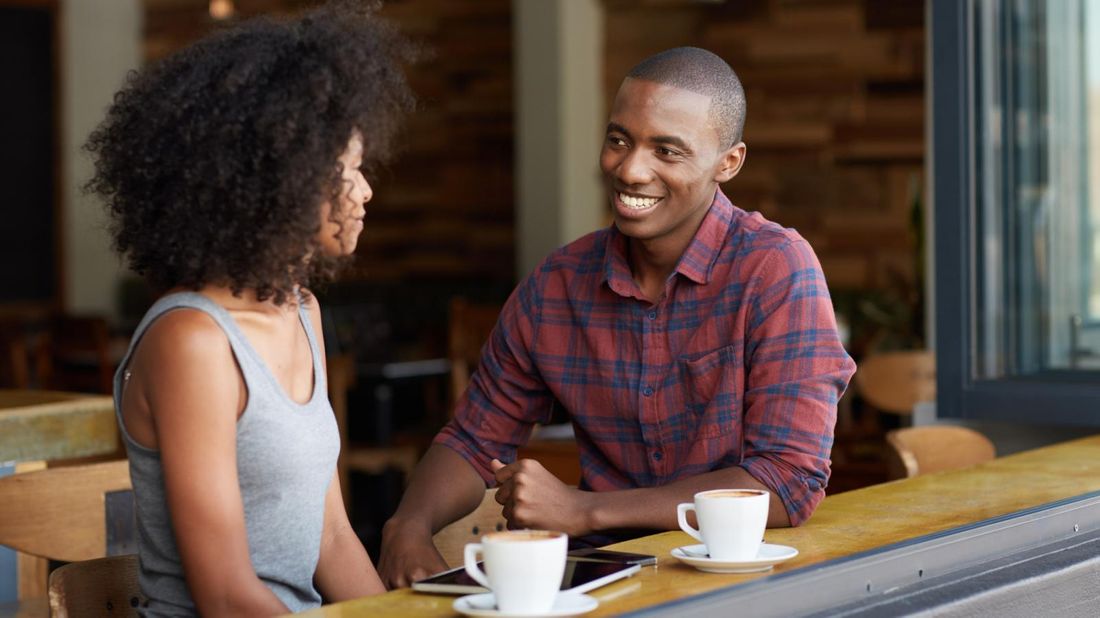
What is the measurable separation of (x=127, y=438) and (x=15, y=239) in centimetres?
812

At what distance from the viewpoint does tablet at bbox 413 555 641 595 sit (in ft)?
4.51

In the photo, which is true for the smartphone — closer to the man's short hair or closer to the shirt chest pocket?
the shirt chest pocket

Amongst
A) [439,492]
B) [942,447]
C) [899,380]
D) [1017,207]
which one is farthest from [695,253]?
[899,380]

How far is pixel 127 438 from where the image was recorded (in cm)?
150

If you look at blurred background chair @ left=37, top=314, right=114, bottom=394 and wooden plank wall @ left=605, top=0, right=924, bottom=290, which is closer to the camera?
blurred background chair @ left=37, top=314, right=114, bottom=394

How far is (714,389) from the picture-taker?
2041 mm

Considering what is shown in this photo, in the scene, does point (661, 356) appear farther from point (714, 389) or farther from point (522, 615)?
point (522, 615)

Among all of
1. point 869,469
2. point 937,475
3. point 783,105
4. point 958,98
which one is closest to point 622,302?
point 937,475

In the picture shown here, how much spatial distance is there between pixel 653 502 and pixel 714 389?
0.23 metres

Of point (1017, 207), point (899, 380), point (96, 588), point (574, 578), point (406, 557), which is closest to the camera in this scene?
point (574, 578)

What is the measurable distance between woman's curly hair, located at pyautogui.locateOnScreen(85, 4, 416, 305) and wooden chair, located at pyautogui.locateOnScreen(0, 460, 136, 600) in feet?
2.42

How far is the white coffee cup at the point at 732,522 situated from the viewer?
146 centimetres

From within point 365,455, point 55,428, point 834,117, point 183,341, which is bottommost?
point 365,455

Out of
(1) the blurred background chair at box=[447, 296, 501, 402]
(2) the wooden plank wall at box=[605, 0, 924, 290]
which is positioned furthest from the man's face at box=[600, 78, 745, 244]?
(2) the wooden plank wall at box=[605, 0, 924, 290]
